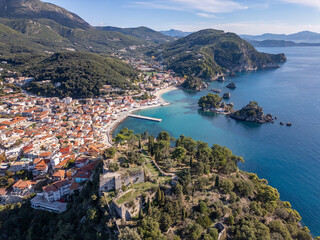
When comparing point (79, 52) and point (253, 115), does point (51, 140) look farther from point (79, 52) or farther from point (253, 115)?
point (79, 52)

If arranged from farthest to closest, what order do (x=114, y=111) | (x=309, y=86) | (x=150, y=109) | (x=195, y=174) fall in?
(x=309, y=86) < (x=150, y=109) < (x=114, y=111) < (x=195, y=174)

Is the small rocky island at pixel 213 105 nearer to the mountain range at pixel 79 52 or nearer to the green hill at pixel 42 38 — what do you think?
Result: the mountain range at pixel 79 52

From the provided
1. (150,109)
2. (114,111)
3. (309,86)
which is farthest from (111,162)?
(309,86)

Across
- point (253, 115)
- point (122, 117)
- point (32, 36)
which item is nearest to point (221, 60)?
point (253, 115)

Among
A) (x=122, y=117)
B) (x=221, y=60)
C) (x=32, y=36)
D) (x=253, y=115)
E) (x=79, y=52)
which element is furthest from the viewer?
(x=32, y=36)

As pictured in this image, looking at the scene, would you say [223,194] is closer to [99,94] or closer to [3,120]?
[3,120]
